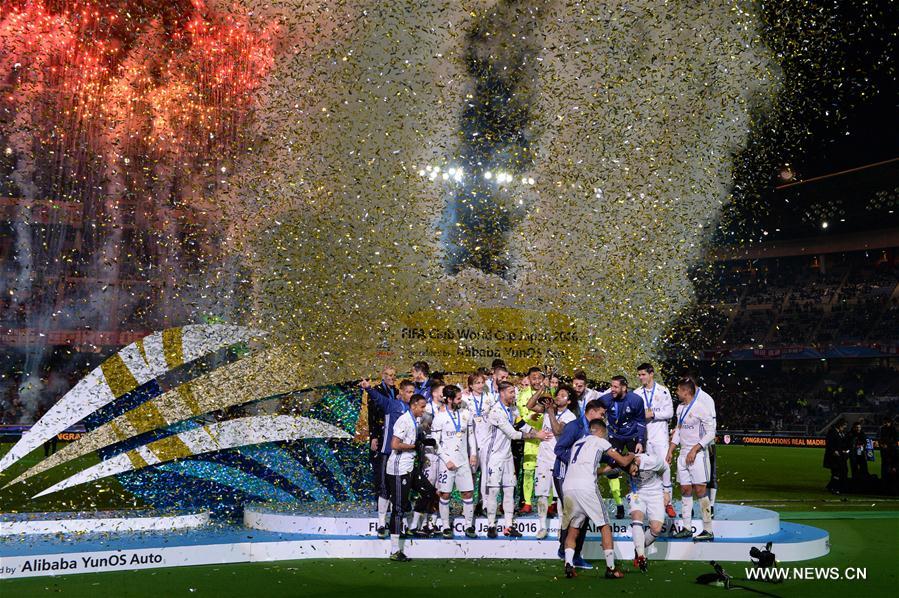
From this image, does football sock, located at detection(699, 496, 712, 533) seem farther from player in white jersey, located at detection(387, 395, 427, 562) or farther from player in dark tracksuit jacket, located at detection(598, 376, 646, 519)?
player in white jersey, located at detection(387, 395, 427, 562)

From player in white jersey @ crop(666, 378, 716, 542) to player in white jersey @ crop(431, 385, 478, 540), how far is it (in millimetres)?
2583

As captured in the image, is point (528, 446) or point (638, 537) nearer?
point (638, 537)

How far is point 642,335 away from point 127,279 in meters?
25.1

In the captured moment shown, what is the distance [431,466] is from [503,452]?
0.97m

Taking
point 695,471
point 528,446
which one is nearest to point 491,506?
point 528,446

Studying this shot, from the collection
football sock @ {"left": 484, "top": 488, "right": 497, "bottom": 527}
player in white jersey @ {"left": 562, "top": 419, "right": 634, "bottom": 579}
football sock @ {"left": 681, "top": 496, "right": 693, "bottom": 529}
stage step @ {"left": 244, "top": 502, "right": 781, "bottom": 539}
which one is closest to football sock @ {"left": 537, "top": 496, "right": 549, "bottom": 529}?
stage step @ {"left": 244, "top": 502, "right": 781, "bottom": 539}

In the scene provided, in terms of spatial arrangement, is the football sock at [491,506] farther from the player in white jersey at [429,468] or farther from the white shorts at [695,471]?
the white shorts at [695,471]

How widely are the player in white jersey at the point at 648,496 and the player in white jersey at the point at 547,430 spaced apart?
3.37ft

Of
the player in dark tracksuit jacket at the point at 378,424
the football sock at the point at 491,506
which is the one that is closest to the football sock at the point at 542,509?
the football sock at the point at 491,506

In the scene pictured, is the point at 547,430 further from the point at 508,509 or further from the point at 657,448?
the point at 657,448

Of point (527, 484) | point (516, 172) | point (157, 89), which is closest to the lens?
point (157, 89)

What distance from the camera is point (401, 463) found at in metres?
11.3

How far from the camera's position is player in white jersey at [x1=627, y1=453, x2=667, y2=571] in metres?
10.7

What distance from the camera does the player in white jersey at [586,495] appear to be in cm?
981
